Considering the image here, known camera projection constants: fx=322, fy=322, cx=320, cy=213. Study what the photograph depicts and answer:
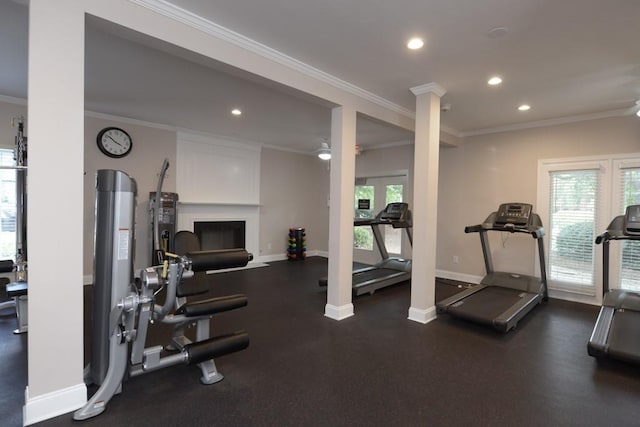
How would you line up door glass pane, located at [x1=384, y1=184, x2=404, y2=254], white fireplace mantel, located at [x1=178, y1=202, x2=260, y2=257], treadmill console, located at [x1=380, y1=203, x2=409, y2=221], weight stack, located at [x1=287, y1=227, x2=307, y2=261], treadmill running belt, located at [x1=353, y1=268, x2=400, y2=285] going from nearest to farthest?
1. treadmill running belt, located at [x1=353, y1=268, x2=400, y2=285]
2. treadmill console, located at [x1=380, y1=203, x2=409, y2=221]
3. white fireplace mantel, located at [x1=178, y1=202, x2=260, y2=257]
4. door glass pane, located at [x1=384, y1=184, x2=404, y2=254]
5. weight stack, located at [x1=287, y1=227, x2=307, y2=261]

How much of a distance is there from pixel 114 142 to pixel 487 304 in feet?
18.1

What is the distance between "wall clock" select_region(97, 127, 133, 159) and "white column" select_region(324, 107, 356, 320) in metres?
3.41

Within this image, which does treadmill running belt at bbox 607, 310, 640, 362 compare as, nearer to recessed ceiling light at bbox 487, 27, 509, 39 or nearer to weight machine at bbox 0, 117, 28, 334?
recessed ceiling light at bbox 487, 27, 509, 39

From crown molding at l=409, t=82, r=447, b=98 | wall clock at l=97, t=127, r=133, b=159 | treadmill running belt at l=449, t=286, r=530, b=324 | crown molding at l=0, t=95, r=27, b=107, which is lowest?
treadmill running belt at l=449, t=286, r=530, b=324

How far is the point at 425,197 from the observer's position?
3432 mm

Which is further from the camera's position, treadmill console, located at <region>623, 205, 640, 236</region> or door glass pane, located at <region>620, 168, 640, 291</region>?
door glass pane, located at <region>620, 168, 640, 291</region>

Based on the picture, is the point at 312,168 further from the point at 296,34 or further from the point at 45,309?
the point at 45,309

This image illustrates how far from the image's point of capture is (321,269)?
6.18 metres

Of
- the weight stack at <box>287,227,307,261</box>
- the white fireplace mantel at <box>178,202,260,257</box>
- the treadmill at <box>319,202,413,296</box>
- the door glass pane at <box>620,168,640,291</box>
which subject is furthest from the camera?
the weight stack at <box>287,227,307,261</box>

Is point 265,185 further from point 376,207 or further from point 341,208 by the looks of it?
point 341,208

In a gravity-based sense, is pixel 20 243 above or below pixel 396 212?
below

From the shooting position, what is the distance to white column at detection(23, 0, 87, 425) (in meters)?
1.70

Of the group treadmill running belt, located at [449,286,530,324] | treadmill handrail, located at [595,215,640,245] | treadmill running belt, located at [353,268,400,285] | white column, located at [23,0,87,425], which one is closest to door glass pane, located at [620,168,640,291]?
treadmill handrail, located at [595,215,640,245]

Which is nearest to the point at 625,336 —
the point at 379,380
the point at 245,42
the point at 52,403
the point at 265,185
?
the point at 379,380
